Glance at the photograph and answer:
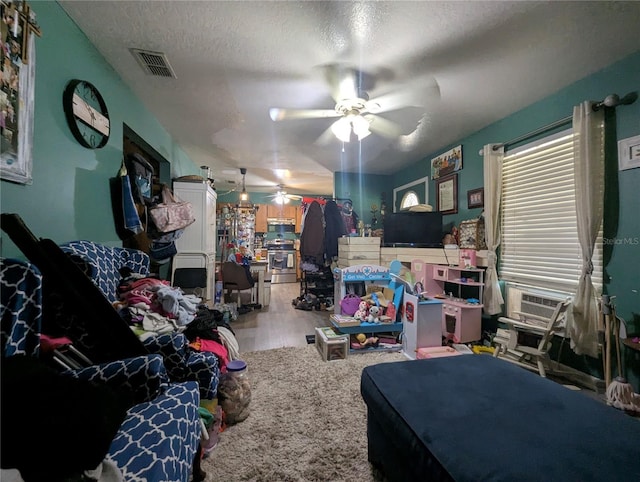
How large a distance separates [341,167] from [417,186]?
55.5 inches

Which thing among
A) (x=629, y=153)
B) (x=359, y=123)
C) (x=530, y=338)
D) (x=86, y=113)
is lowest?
(x=530, y=338)

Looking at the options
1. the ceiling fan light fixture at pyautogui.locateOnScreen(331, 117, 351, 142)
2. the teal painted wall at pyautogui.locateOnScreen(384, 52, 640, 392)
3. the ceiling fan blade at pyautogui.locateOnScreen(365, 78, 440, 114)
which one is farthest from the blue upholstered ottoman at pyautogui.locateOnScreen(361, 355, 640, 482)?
the ceiling fan blade at pyautogui.locateOnScreen(365, 78, 440, 114)

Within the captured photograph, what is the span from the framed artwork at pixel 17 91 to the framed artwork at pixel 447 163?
401 cm

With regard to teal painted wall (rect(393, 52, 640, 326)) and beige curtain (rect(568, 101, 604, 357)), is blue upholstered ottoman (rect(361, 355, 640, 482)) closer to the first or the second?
beige curtain (rect(568, 101, 604, 357))

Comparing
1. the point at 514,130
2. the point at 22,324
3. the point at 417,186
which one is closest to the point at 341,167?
the point at 417,186

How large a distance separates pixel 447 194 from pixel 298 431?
3.50m

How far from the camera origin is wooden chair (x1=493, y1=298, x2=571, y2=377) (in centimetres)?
214

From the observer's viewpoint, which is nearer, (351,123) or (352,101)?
(352,101)

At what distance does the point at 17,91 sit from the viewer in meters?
1.18

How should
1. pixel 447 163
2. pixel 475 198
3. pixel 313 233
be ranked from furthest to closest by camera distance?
pixel 313 233 < pixel 447 163 < pixel 475 198

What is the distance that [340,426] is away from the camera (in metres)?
1.58

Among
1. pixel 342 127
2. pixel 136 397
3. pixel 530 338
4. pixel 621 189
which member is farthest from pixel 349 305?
pixel 621 189

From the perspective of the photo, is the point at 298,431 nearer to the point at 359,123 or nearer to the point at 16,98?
the point at 16,98

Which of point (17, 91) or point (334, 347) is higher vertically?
point (17, 91)
